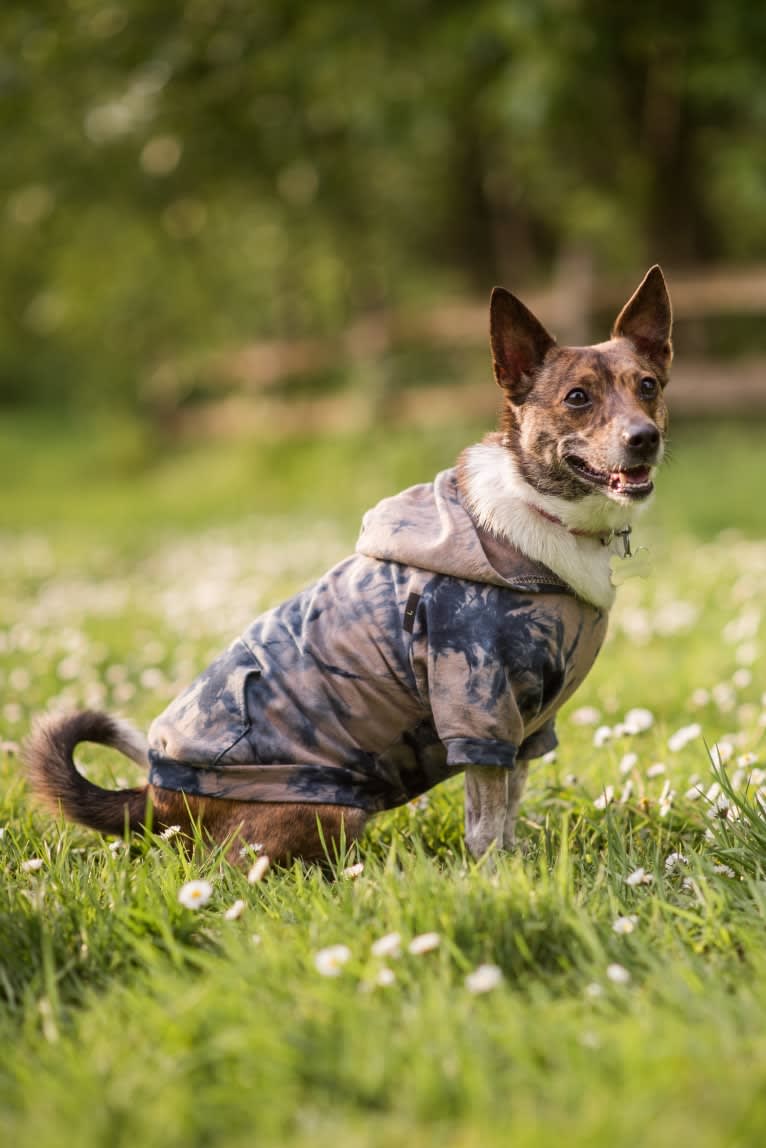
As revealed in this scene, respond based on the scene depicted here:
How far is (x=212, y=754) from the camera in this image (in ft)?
10.4

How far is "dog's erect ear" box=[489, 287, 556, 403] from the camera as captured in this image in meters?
3.27

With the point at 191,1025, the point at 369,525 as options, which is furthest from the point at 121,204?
the point at 191,1025

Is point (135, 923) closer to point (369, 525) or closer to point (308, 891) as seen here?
point (308, 891)

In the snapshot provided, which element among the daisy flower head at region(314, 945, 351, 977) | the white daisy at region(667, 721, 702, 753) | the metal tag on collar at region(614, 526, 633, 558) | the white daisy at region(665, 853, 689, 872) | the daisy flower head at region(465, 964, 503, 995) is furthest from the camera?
the white daisy at region(667, 721, 702, 753)

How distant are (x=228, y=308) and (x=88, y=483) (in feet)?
12.4

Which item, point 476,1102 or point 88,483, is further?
point 88,483

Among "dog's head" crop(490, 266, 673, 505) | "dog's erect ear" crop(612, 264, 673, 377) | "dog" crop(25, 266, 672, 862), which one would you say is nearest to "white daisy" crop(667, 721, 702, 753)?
"dog" crop(25, 266, 672, 862)

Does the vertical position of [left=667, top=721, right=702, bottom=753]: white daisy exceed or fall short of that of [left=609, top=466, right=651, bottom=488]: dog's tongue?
it falls short

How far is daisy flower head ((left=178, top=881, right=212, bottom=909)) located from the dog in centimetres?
50

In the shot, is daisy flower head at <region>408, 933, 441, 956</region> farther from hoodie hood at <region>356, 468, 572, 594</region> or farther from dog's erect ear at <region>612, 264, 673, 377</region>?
dog's erect ear at <region>612, 264, 673, 377</region>

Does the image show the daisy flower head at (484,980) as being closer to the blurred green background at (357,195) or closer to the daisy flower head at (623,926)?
the daisy flower head at (623,926)

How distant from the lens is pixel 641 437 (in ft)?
10.1

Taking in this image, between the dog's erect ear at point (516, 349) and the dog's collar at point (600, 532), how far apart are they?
0.37m

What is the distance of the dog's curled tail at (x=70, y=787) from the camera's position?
3287 millimetres
